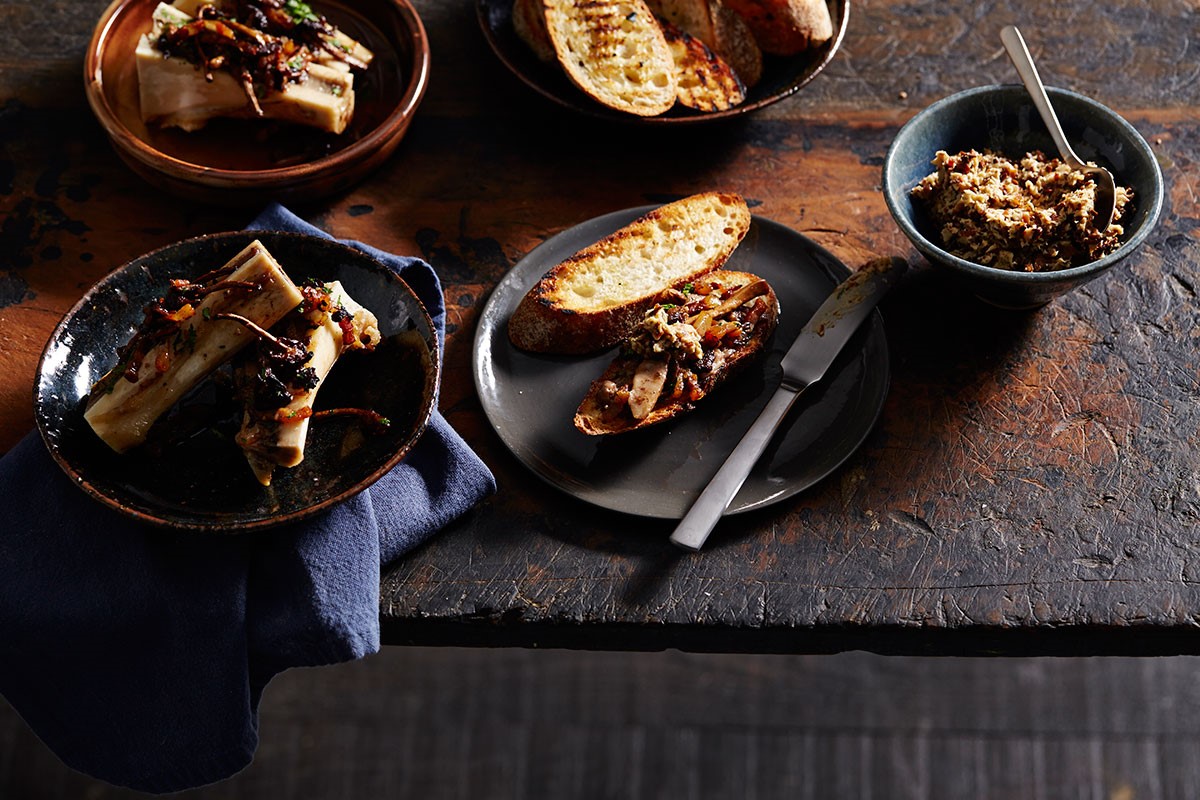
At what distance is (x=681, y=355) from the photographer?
1.79 metres

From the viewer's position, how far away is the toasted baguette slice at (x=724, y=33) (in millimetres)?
2230

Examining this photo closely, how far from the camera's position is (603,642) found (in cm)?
175

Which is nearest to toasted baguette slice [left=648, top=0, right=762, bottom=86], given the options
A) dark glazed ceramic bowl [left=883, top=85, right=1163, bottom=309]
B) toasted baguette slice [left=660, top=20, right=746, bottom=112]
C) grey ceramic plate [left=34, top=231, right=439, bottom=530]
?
toasted baguette slice [left=660, top=20, right=746, bottom=112]

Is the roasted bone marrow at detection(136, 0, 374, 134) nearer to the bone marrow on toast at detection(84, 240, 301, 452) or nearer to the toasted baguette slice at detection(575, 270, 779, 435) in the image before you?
the bone marrow on toast at detection(84, 240, 301, 452)

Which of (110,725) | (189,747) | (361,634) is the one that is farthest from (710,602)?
(110,725)

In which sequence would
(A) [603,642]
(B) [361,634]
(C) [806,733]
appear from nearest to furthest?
(B) [361,634], (A) [603,642], (C) [806,733]

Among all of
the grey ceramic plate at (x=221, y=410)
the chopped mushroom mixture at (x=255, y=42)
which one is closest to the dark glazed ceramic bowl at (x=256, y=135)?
the chopped mushroom mixture at (x=255, y=42)

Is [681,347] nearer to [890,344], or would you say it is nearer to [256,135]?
[890,344]

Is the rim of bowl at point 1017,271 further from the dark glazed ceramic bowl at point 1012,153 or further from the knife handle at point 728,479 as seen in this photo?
the knife handle at point 728,479

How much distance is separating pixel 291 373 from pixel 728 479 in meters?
0.67

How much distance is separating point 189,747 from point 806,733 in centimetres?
190

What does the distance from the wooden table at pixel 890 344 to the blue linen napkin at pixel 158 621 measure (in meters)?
0.14

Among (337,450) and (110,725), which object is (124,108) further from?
(110,725)

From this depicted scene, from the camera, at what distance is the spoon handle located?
1973 mm
